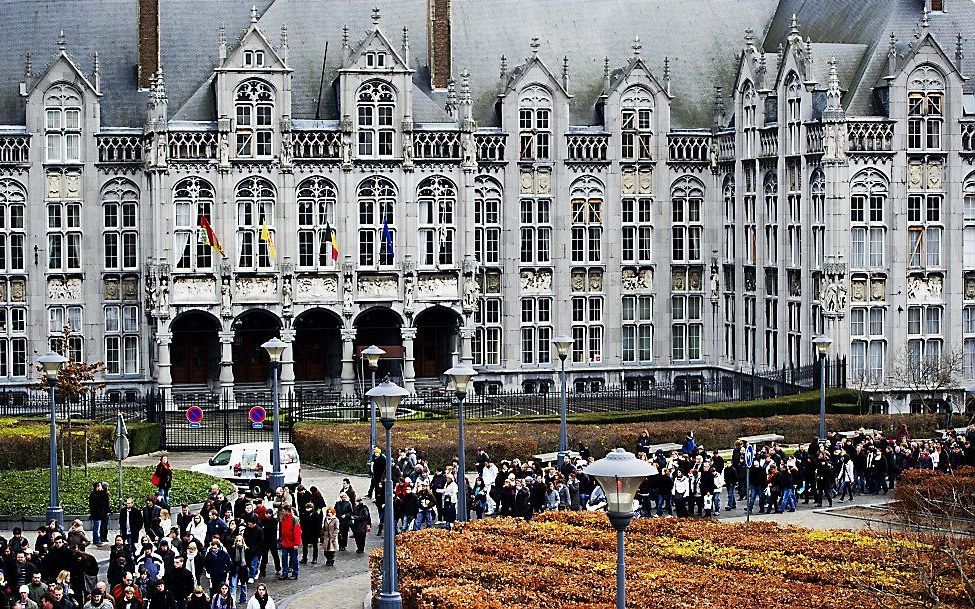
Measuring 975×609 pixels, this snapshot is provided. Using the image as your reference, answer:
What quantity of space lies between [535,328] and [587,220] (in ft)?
16.9

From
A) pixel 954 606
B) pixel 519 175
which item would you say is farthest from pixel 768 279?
pixel 954 606

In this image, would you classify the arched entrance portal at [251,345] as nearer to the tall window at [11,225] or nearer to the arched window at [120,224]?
the arched window at [120,224]

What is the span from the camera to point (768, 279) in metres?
83.9

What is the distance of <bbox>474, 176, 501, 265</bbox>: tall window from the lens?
85.1 m

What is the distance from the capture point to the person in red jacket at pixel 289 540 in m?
46.9

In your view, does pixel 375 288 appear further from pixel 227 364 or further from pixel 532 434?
pixel 532 434

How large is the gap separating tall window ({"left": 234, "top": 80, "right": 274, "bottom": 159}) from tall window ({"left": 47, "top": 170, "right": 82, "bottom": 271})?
22.9 ft

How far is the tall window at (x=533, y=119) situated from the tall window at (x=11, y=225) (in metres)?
20.8

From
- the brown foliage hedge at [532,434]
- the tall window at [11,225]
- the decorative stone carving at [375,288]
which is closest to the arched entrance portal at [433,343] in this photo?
the decorative stone carving at [375,288]

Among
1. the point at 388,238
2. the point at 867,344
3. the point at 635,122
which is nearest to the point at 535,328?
the point at 388,238

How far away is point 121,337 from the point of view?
3285 inches

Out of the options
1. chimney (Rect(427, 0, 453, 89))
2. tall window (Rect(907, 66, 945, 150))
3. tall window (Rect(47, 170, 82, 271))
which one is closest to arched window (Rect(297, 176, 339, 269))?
chimney (Rect(427, 0, 453, 89))

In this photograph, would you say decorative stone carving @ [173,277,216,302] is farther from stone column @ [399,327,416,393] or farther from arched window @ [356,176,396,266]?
stone column @ [399,327,416,393]

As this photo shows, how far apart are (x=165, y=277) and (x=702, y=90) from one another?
25.5m
